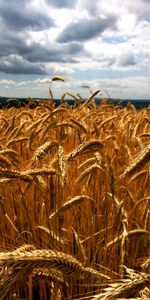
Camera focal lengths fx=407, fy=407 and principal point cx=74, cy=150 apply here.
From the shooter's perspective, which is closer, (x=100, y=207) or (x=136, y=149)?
(x=100, y=207)

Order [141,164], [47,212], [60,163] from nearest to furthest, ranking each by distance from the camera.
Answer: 1. [141,164]
2. [60,163]
3. [47,212]

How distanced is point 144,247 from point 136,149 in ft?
4.45

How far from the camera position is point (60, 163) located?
6.07ft

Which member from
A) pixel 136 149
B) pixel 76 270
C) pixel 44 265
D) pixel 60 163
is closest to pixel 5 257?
pixel 44 265

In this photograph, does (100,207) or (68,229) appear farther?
(100,207)

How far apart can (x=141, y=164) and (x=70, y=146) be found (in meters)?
2.02

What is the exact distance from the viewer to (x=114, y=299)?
98 cm

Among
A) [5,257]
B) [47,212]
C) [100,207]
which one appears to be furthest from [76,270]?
[100,207]

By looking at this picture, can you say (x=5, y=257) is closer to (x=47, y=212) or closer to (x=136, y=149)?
(x=47, y=212)

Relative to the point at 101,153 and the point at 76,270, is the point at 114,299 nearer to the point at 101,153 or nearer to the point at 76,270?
the point at 76,270

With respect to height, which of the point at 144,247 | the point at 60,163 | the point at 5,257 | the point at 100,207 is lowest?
the point at 144,247

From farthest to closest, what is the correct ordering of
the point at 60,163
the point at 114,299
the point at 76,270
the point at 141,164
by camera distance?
the point at 60,163
the point at 141,164
the point at 76,270
the point at 114,299

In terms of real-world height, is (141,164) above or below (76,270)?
above

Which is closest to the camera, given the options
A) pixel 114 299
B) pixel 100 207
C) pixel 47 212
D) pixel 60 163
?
pixel 114 299
